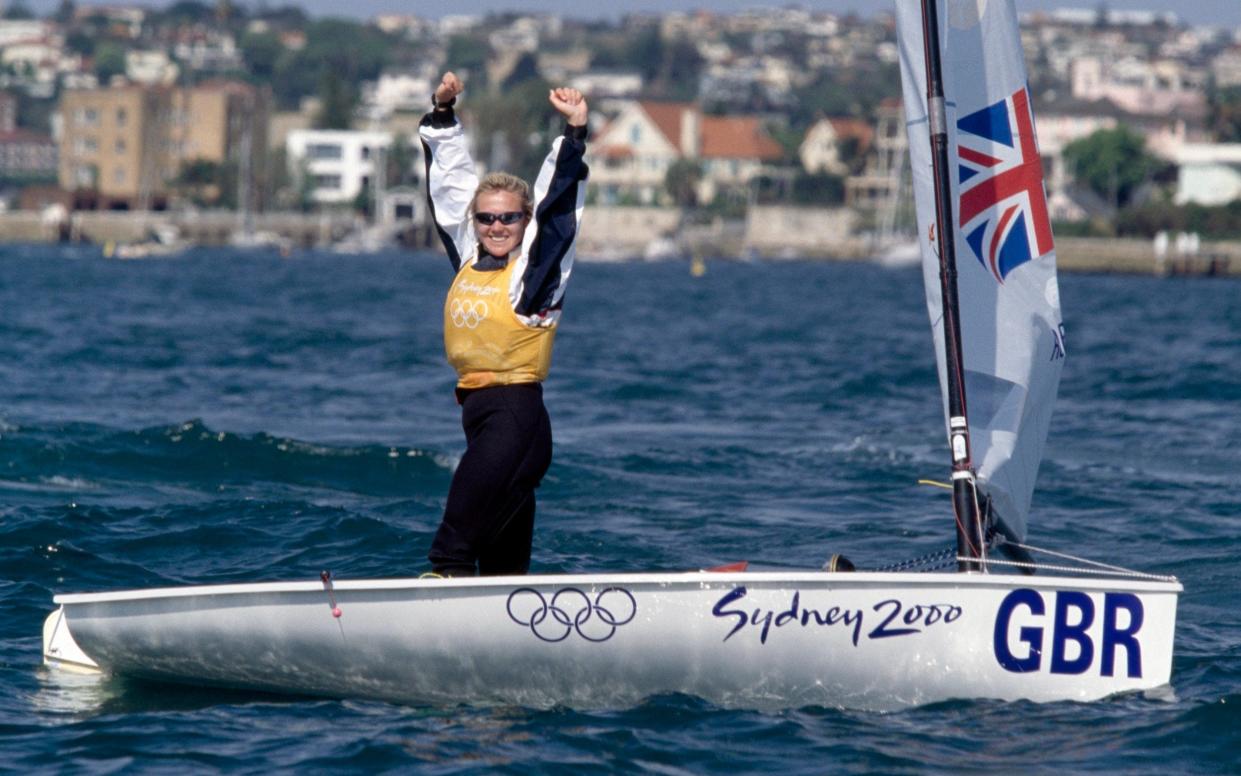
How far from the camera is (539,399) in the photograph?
6414 mm

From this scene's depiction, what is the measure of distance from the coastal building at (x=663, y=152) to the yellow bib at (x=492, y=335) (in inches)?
4006

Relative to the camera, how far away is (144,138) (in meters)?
110

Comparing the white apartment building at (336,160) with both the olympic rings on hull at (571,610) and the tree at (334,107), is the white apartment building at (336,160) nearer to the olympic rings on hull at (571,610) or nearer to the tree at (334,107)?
the tree at (334,107)

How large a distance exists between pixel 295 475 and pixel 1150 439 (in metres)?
7.24

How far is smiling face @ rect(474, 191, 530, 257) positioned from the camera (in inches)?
249

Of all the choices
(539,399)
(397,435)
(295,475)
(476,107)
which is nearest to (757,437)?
(397,435)

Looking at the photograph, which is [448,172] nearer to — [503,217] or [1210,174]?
[503,217]

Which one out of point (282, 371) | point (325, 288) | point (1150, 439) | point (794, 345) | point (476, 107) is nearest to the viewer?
point (1150, 439)

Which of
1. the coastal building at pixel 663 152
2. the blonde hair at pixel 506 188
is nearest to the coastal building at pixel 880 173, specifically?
the coastal building at pixel 663 152

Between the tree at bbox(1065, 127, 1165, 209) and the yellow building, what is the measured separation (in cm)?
4437

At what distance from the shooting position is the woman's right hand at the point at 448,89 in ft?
20.7

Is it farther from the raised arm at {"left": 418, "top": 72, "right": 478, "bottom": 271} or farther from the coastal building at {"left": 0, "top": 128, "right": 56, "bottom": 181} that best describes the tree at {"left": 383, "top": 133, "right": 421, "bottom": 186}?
the raised arm at {"left": 418, "top": 72, "right": 478, "bottom": 271}

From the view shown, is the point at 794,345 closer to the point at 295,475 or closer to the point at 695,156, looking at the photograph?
the point at 295,475

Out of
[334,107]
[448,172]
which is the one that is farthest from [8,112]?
[448,172]
